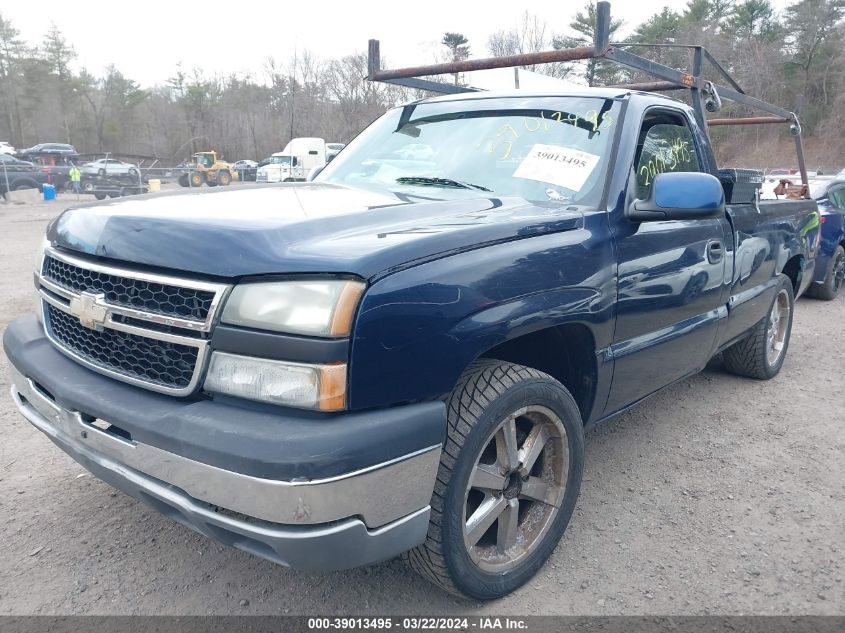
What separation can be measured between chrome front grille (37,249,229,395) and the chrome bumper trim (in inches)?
8.2

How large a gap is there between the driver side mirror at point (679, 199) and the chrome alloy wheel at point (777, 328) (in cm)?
233

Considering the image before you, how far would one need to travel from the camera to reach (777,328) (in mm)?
5000

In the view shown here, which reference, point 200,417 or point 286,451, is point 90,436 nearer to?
point 200,417

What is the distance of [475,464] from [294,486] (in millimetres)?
664

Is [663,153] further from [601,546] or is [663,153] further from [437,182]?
[601,546]

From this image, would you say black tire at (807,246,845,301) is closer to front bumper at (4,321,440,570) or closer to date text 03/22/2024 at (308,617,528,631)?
date text 03/22/2024 at (308,617,528,631)

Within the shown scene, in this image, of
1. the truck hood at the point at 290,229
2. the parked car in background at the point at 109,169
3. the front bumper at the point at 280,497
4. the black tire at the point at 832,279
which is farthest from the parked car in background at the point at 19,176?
the front bumper at the point at 280,497

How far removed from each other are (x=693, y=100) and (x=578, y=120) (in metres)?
2.08

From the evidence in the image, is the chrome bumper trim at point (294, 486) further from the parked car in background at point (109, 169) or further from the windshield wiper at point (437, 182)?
the parked car in background at point (109, 169)

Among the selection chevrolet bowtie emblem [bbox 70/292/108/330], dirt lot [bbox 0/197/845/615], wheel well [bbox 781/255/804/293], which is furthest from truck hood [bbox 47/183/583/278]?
wheel well [bbox 781/255/804/293]

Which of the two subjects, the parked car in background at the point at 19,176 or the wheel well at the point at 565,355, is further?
the parked car in background at the point at 19,176

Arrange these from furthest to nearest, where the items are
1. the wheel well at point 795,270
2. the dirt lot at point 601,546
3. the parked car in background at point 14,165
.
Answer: the parked car in background at point 14,165 → the wheel well at point 795,270 → the dirt lot at point 601,546

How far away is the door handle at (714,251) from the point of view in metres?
3.24

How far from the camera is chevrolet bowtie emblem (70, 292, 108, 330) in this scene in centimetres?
201
